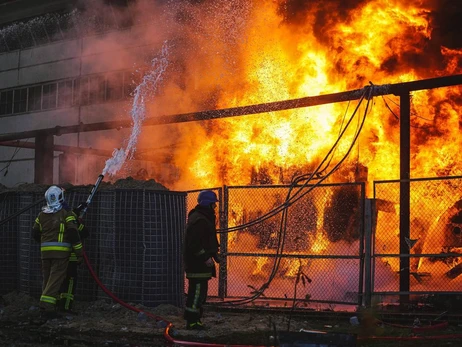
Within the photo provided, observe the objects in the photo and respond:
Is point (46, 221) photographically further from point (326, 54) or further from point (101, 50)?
point (101, 50)

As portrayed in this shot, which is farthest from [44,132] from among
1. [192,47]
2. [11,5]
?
[11,5]

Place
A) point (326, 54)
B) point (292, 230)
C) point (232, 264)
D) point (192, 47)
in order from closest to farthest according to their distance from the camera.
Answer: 1. point (232, 264)
2. point (292, 230)
3. point (326, 54)
4. point (192, 47)

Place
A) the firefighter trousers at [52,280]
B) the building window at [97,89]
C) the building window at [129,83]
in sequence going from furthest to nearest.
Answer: the building window at [97,89]
the building window at [129,83]
the firefighter trousers at [52,280]

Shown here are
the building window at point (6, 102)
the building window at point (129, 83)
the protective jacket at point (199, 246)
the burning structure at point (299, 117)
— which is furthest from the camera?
the building window at point (6, 102)

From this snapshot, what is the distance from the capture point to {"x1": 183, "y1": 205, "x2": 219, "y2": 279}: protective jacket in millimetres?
7742

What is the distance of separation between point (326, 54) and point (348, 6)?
113cm

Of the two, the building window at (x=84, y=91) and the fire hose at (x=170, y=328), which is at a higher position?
the building window at (x=84, y=91)

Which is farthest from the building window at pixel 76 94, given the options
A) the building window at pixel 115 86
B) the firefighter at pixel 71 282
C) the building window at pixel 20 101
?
the firefighter at pixel 71 282

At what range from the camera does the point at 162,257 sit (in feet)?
29.5

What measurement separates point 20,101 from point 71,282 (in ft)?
64.0

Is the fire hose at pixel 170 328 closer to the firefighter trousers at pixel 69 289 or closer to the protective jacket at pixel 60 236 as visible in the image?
the firefighter trousers at pixel 69 289

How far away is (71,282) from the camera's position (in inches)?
345

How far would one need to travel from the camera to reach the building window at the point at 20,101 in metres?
26.2

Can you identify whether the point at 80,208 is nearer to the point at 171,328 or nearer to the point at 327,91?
the point at 171,328
